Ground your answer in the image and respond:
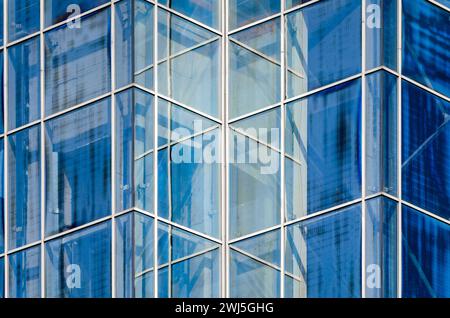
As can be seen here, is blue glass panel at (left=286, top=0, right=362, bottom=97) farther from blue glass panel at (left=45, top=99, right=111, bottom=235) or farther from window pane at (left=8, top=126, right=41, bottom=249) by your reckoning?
window pane at (left=8, top=126, right=41, bottom=249)

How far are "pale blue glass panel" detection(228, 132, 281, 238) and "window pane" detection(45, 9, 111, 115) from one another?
296cm

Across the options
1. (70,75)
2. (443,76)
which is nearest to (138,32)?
(70,75)

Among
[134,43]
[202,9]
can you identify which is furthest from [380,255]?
[134,43]

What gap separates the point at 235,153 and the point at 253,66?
180cm

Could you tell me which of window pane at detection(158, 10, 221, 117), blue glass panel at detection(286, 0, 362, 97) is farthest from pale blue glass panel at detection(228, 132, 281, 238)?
blue glass panel at detection(286, 0, 362, 97)

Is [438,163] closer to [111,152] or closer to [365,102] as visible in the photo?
[365,102]

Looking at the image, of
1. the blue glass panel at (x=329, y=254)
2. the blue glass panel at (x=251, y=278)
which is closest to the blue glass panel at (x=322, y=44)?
the blue glass panel at (x=329, y=254)

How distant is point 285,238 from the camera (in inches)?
2485

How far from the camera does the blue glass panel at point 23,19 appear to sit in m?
64.6

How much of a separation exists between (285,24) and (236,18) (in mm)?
1030

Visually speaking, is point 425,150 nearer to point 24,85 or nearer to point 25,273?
point 24,85

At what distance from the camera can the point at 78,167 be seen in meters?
63.8

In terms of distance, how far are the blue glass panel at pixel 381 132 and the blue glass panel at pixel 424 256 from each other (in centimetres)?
78
